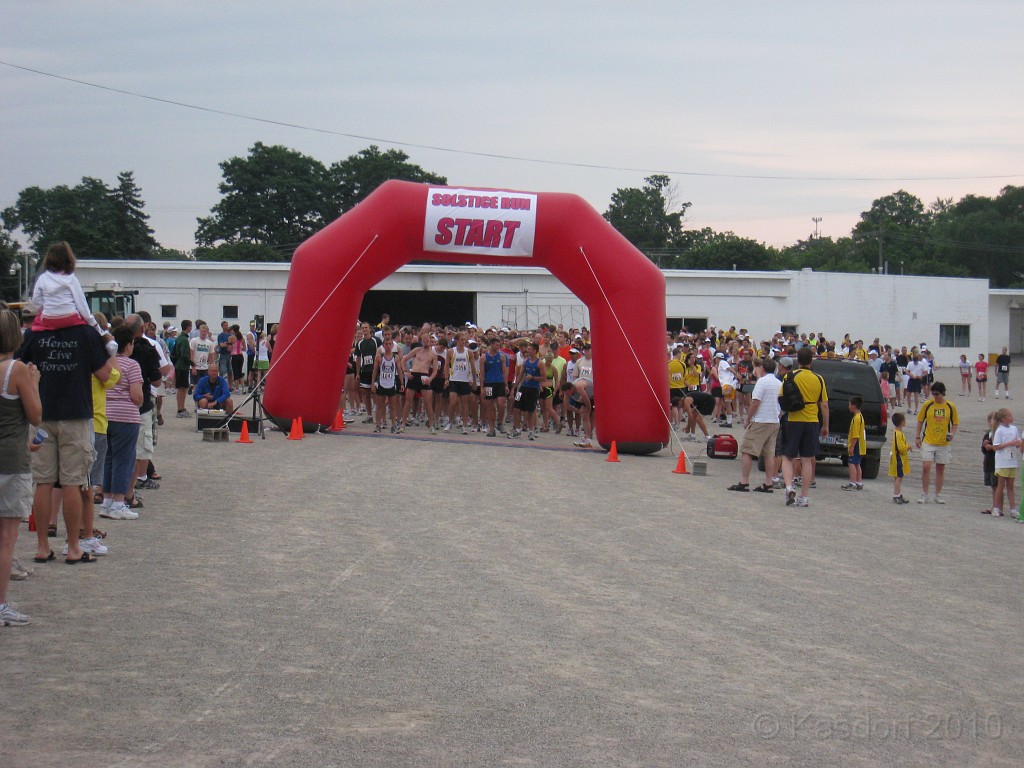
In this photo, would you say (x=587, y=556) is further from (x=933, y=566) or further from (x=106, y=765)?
(x=106, y=765)

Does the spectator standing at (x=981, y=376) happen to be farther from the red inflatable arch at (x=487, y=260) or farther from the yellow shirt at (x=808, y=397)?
the yellow shirt at (x=808, y=397)

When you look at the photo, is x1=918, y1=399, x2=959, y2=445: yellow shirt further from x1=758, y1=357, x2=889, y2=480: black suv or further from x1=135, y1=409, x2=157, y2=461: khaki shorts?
x1=135, y1=409, x2=157, y2=461: khaki shorts

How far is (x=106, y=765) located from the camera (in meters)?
4.16

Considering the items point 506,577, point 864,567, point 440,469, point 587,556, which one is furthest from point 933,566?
point 440,469

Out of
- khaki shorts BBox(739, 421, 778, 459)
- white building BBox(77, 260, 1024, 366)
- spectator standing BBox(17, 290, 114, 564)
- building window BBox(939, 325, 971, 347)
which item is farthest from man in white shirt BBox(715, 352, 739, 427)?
building window BBox(939, 325, 971, 347)

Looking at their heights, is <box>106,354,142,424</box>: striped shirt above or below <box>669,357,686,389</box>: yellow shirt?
below

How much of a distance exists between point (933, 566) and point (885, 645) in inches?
122

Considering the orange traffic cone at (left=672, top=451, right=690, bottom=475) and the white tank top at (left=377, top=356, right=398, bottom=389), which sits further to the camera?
the white tank top at (left=377, top=356, right=398, bottom=389)

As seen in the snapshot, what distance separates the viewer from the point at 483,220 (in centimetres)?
1705

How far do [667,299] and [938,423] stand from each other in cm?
3187

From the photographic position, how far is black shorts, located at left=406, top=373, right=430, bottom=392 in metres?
18.7

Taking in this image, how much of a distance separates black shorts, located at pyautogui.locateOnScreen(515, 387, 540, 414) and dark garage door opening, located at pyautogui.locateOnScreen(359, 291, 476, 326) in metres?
31.0

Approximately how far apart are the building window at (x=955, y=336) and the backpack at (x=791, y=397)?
40794 millimetres

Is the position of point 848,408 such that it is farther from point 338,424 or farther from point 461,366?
point 338,424
